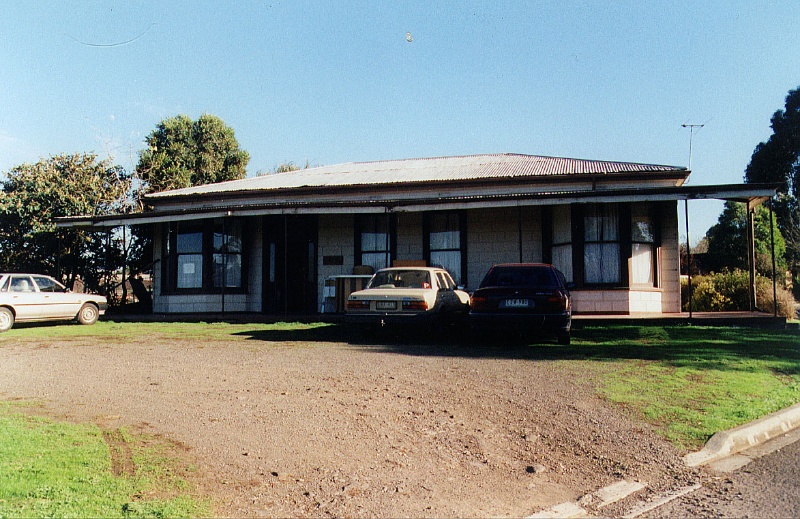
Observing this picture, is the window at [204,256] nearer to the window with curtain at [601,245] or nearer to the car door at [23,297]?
the car door at [23,297]

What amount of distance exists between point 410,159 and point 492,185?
6400 mm

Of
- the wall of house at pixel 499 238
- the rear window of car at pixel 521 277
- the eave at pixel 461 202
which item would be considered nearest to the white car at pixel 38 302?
the eave at pixel 461 202

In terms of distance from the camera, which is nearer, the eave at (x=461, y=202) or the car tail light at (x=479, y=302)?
the car tail light at (x=479, y=302)

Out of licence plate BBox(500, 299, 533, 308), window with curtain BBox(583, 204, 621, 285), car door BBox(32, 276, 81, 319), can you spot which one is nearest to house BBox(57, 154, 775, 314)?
window with curtain BBox(583, 204, 621, 285)

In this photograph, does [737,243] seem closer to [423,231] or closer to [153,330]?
[423,231]

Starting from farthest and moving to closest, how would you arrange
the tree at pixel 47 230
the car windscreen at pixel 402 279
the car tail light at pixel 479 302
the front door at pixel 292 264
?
the tree at pixel 47 230
the front door at pixel 292 264
the car windscreen at pixel 402 279
the car tail light at pixel 479 302

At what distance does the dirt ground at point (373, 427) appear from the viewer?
400 centimetres

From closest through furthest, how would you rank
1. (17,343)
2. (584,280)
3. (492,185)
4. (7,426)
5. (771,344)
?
(7,426)
(771,344)
(17,343)
(584,280)
(492,185)

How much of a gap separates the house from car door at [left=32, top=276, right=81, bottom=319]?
98.2 inches

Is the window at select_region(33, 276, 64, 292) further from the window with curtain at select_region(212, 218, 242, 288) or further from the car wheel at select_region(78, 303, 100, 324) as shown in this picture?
the window with curtain at select_region(212, 218, 242, 288)

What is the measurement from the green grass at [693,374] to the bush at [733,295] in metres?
4.90

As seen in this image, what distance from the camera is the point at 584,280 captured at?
14859 millimetres

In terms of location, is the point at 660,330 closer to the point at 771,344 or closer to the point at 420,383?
the point at 771,344

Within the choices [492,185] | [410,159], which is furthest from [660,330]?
[410,159]
